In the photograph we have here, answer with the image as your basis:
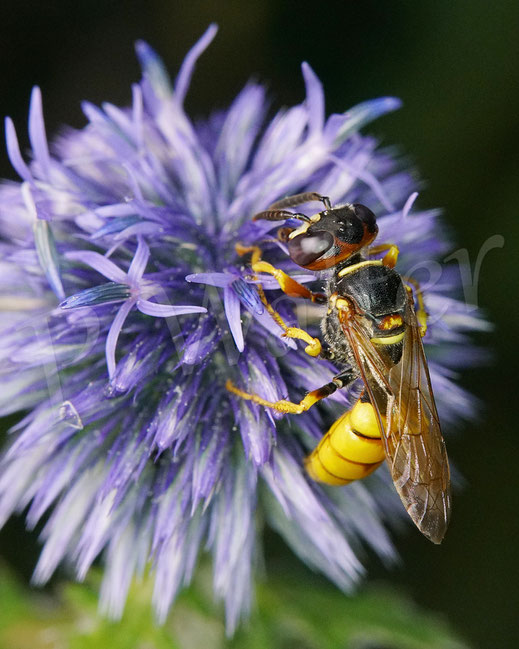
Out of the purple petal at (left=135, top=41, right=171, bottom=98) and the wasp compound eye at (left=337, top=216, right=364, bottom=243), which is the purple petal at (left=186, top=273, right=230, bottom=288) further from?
the purple petal at (left=135, top=41, right=171, bottom=98)

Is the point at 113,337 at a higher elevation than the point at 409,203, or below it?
higher

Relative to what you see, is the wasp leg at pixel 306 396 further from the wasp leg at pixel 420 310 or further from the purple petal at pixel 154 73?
the purple petal at pixel 154 73

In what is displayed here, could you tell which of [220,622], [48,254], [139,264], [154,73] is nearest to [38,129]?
[48,254]

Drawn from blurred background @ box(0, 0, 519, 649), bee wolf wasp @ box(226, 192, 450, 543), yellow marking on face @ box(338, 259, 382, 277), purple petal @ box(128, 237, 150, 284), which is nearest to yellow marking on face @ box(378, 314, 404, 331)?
bee wolf wasp @ box(226, 192, 450, 543)

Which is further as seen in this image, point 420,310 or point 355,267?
point 420,310

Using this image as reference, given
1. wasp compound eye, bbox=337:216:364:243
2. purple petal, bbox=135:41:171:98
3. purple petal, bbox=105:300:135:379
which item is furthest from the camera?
purple petal, bbox=135:41:171:98

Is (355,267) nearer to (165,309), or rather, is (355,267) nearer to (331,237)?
(331,237)

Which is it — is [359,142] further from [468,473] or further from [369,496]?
[468,473]
